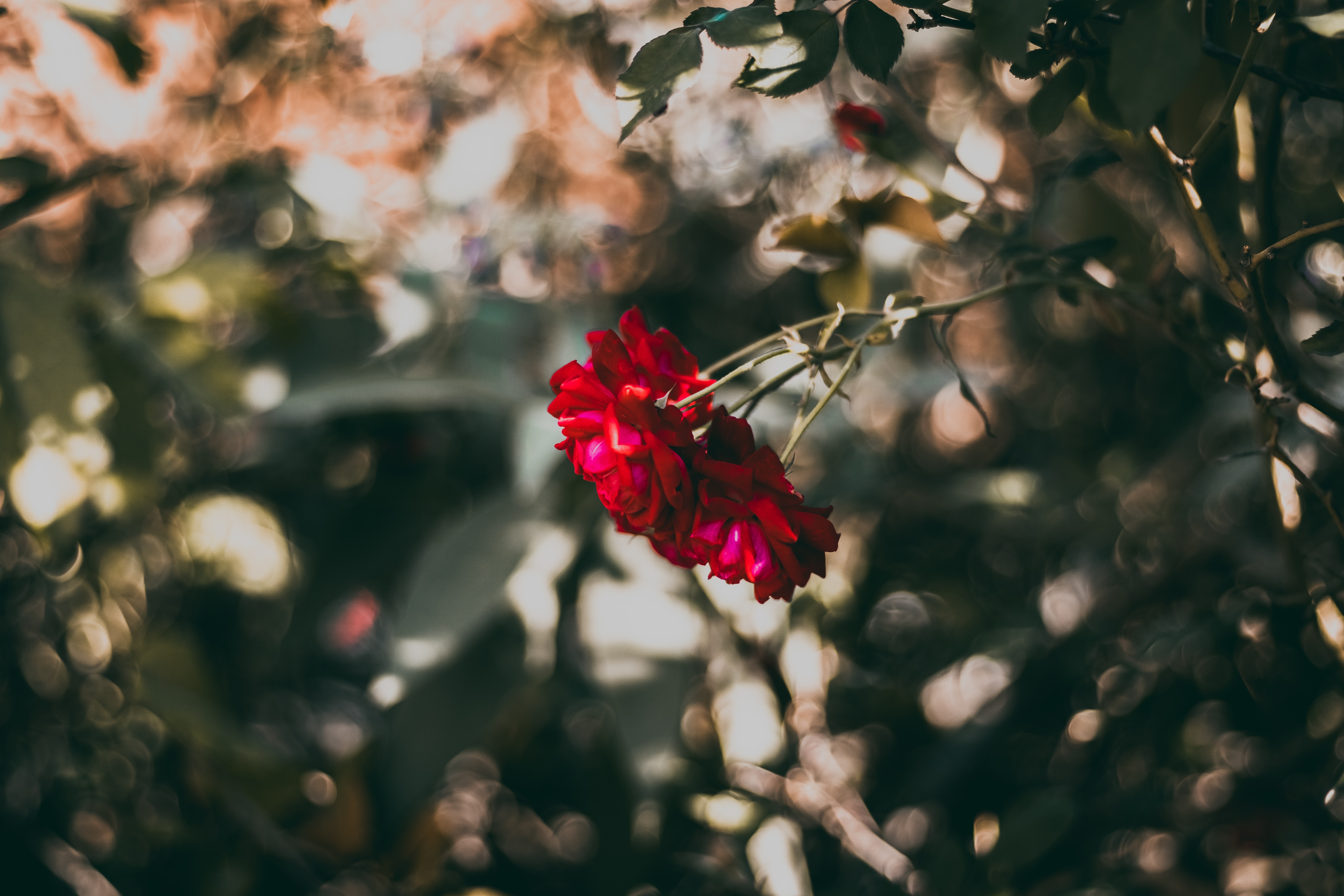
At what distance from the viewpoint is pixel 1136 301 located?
1.31 ft

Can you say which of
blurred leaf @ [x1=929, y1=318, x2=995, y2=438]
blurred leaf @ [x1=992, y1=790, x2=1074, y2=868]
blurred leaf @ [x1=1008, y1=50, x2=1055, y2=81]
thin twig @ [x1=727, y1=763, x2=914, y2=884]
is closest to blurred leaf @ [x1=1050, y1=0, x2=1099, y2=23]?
blurred leaf @ [x1=1008, y1=50, x2=1055, y2=81]

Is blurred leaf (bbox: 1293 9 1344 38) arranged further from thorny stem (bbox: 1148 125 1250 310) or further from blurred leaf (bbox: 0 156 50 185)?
blurred leaf (bbox: 0 156 50 185)

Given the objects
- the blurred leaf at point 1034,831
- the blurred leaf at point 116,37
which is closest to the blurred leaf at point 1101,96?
the blurred leaf at point 1034,831

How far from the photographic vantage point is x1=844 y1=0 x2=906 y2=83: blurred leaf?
31 cm

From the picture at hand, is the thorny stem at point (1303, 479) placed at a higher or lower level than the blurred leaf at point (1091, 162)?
lower

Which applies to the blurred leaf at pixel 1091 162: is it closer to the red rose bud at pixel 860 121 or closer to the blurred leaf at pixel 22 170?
the red rose bud at pixel 860 121

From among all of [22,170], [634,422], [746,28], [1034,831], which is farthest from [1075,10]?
[22,170]

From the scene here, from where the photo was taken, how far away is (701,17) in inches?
12.4

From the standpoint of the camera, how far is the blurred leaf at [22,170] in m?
0.56

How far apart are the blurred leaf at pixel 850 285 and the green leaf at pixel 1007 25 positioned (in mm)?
164

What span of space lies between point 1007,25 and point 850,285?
180 mm

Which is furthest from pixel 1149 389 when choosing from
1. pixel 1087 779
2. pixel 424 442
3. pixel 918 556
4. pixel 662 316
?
pixel 424 442

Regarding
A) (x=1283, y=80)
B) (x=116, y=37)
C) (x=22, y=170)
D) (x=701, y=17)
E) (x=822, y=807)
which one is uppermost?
(x=1283, y=80)

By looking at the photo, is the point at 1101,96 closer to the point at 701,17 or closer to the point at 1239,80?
the point at 1239,80
